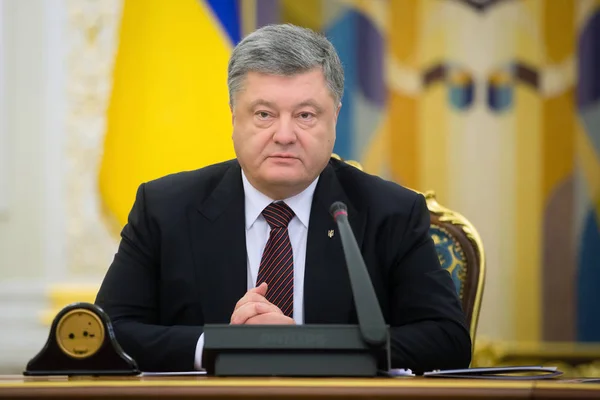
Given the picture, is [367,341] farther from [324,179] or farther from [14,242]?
[14,242]

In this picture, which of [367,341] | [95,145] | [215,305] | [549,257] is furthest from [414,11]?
[367,341]

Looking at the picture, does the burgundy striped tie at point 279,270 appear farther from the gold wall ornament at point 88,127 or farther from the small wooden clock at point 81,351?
the gold wall ornament at point 88,127

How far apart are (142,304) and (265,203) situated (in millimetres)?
377

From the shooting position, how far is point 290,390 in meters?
1.50

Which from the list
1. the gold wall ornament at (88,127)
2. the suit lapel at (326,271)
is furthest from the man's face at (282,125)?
the gold wall ornament at (88,127)

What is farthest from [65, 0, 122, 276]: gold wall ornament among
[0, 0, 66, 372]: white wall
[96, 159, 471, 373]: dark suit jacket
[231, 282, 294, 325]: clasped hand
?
[231, 282, 294, 325]: clasped hand

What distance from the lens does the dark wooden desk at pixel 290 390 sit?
4.91 ft

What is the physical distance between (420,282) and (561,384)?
0.84 metres

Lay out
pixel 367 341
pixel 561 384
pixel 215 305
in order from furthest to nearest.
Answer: pixel 215 305
pixel 367 341
pixel 561 384

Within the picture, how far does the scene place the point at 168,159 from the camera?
404cm

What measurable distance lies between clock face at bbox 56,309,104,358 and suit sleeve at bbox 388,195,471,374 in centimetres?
64

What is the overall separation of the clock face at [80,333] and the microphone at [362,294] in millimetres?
467

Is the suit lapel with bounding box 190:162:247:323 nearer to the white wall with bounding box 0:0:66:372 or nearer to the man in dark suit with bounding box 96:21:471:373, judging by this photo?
the man in dark suit with bounding box 96:21:471:373

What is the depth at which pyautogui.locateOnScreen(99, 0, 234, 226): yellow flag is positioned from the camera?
13.2 ft
